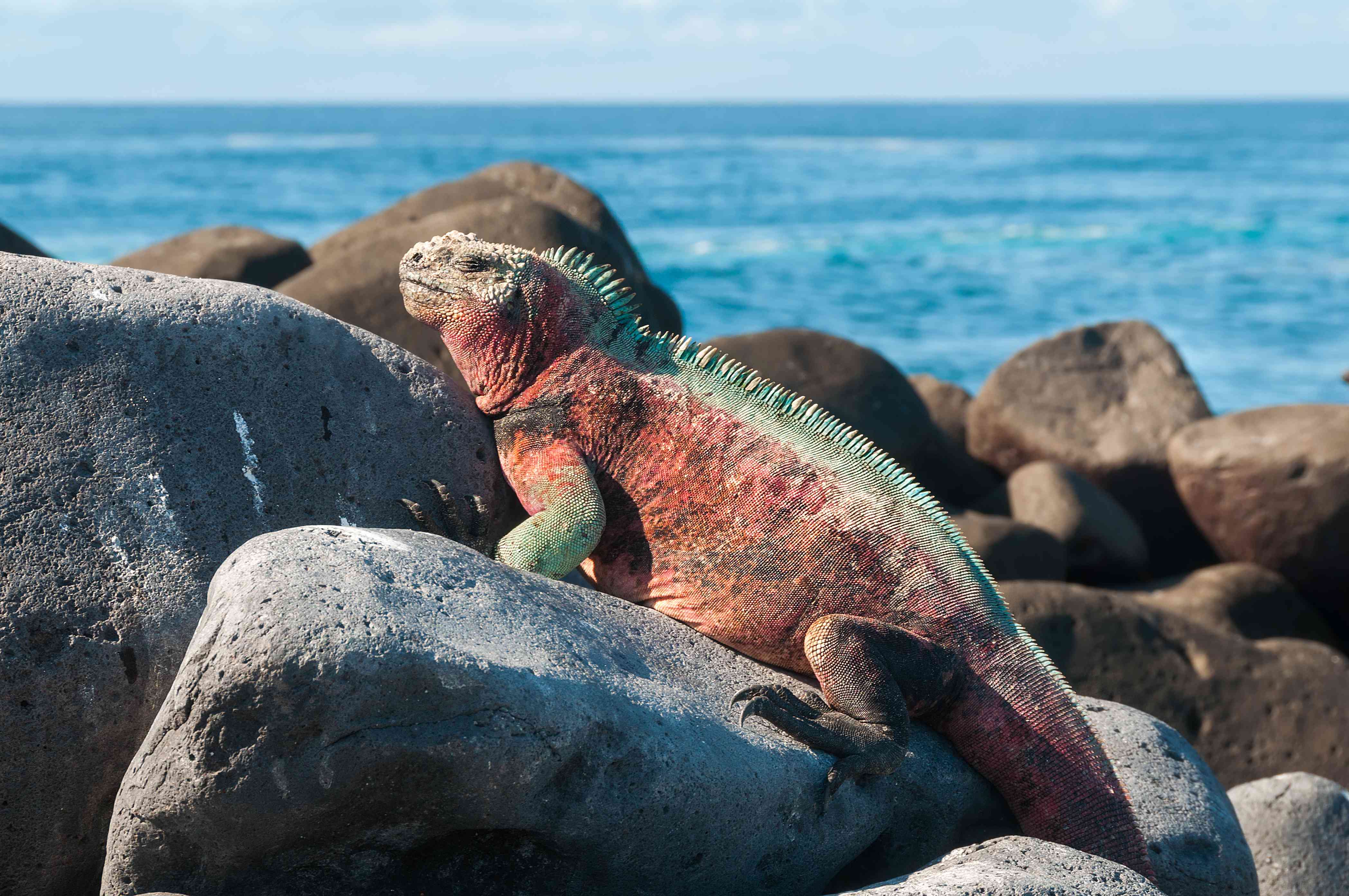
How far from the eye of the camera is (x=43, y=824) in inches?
130

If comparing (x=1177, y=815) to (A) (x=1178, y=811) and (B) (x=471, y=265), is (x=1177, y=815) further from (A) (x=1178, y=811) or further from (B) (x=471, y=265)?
(B) (x=471, y=265)

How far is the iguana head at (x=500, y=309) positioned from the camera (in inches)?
164

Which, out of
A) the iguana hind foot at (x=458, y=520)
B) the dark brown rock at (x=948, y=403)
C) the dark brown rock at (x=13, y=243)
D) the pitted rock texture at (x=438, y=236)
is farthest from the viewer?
the dark brown rock at (x=948, y=403)

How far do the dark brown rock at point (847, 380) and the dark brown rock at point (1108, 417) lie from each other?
56.8 inches

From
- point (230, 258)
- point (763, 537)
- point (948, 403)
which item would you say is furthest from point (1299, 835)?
point (230, 258)

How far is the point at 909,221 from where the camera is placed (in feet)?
110

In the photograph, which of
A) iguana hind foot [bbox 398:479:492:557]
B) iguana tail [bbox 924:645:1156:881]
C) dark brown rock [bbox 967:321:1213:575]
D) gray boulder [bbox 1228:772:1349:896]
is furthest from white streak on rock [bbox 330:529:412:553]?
dark brown rock [bbox 967:321:1213:575]

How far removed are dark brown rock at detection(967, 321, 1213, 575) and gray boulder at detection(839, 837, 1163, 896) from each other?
6066 millimetres

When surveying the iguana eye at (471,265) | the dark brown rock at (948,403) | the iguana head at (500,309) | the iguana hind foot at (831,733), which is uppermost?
the iguana eye at (471,265)

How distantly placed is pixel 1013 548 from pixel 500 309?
4335 millimetres

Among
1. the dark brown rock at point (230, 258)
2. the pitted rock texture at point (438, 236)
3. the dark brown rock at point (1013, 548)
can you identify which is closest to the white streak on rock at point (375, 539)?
the pitted rock texture at point (438, 236)

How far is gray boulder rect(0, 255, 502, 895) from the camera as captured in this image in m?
3.25

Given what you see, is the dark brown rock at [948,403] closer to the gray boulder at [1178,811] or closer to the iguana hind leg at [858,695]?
the gray boulder at [1178,811]

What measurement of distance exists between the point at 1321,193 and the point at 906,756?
4245 centimetres
